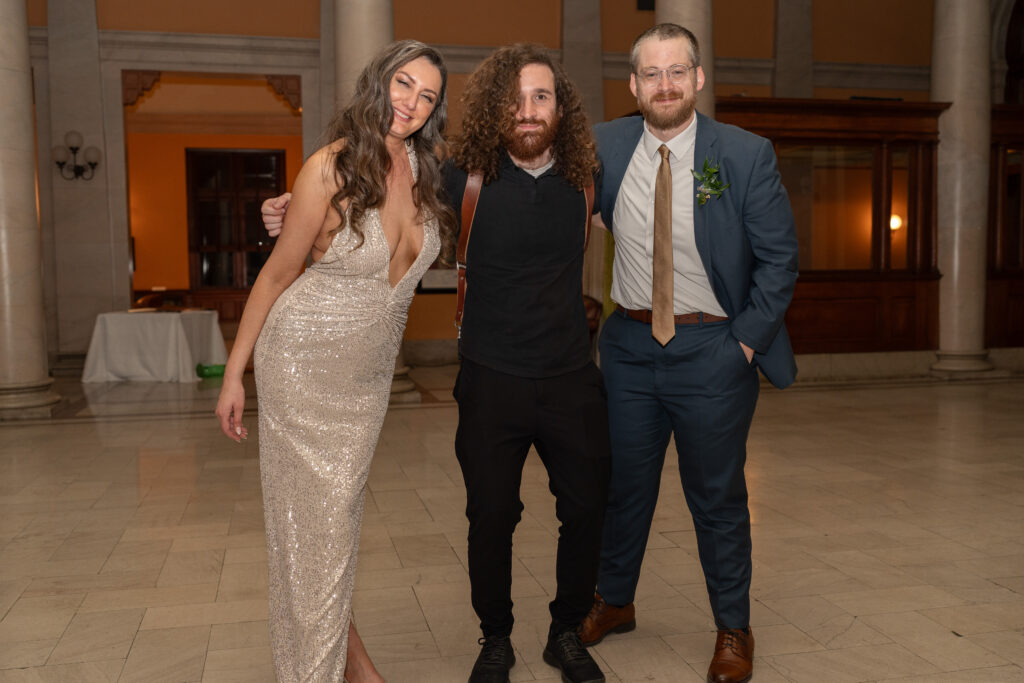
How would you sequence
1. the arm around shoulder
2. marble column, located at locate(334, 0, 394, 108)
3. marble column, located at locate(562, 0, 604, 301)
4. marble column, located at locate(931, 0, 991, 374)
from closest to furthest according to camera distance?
the arm around shoulder
marble column, located at locate(334, 0, 394, 108)
marble column, located at locate(931, 0, 991, 374)
marble column, located at locate(562, 0, 604, 301)

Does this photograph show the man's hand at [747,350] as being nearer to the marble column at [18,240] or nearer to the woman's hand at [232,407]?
the woman's hand at [232,407]

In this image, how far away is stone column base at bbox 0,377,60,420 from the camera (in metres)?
7.43

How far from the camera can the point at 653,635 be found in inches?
119

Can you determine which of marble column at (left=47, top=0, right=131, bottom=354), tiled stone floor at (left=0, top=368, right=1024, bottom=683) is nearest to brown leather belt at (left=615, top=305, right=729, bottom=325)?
tiled stone floor at (left=0, top=368, right=1024, bottom=683)

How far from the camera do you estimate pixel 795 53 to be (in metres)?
12.4

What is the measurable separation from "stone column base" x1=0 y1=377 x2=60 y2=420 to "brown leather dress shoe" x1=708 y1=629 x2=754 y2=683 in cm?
654

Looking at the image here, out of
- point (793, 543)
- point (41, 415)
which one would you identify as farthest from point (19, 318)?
point (793, 543)

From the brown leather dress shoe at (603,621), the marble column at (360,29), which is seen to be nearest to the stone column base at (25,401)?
the marble column at (360,29)

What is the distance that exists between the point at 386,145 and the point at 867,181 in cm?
870

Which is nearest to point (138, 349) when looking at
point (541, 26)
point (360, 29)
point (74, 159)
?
point (74, 159)

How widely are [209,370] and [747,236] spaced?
873cm

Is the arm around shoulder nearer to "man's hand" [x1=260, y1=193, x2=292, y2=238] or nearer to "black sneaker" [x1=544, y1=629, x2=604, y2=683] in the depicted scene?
"man's hand" [x1=260, y1=193, x2=292, y2=238]

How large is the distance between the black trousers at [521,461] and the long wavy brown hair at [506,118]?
0.54 meters

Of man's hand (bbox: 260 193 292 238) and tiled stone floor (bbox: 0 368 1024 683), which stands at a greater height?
man's hand (bbox: 260 193 292 238)
